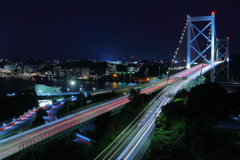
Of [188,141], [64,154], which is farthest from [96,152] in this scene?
[188,141]

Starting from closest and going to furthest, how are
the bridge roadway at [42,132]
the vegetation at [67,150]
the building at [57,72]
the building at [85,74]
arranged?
1. the vegetation at [67,150]
2. the bridge roadway at [42,132]
3. the building at [85,74]
4. the building at [57,72]

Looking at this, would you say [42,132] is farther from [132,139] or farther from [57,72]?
[57,72]

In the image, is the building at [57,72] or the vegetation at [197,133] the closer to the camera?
the vegetation at [197,133]

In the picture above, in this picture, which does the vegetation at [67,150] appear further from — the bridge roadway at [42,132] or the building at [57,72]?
the building at [57,72]

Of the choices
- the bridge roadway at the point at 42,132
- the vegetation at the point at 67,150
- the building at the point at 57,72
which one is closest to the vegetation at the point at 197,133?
the vegetation at the point at 67,150

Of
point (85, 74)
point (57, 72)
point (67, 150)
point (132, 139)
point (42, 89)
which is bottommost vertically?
point (67, 150)

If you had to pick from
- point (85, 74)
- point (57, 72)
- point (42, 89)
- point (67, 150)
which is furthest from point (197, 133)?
point (57, 72)

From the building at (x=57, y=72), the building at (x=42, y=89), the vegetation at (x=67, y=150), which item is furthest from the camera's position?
the building at (x=57, y=72)

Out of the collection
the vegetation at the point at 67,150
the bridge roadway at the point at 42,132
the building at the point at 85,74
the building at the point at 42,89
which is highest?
the building at the point at 85,74
